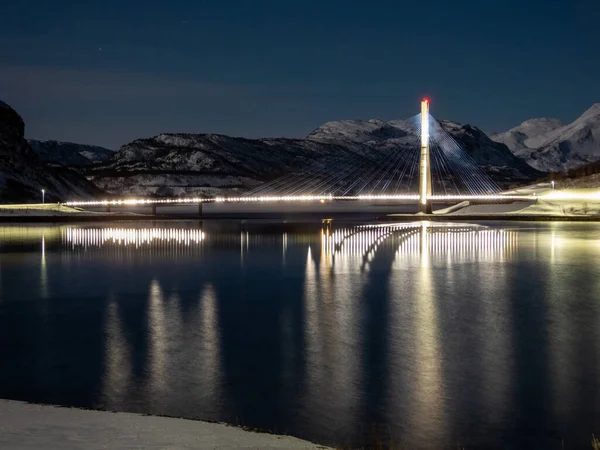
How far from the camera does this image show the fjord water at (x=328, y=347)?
380 inches

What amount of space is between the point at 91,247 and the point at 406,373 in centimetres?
2982

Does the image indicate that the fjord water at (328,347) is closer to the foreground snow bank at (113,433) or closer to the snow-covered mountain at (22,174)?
the foreground snow bank at (113,433)

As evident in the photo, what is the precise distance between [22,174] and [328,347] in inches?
4957

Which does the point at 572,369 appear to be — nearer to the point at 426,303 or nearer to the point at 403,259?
the point at 426,303

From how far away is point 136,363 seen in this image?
12297mm

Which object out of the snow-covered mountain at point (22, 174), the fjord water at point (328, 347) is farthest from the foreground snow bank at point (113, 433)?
the snow-covered mountain at point (22, 174)

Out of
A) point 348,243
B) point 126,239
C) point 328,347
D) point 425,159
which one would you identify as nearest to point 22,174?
point 425,159

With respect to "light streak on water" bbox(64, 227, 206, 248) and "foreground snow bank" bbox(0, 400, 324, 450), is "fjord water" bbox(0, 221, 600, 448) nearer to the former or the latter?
"foreground snow bank" bbox(0, 400, 324, 450)

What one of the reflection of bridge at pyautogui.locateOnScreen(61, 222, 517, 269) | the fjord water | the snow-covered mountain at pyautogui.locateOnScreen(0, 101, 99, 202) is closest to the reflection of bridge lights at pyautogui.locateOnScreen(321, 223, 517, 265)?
the reflection of bridge at pyautogui.locateOnScreen(61, 222, 517, 269)

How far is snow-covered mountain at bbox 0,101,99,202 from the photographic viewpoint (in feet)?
400

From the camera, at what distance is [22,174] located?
426 ft

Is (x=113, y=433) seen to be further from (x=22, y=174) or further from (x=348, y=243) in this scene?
(x=22, y=174)

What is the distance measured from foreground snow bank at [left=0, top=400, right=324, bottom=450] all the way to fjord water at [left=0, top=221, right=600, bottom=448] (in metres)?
0.85

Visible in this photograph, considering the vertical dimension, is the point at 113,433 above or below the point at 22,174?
below
